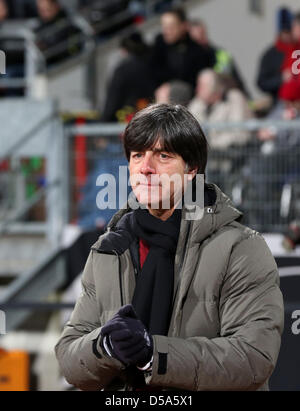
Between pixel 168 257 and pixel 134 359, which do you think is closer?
pixel 134 359

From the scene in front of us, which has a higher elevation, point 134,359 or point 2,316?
point 134,359

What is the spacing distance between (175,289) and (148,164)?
350 millimetres

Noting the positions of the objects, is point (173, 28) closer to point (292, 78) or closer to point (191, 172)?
point (292, 78)

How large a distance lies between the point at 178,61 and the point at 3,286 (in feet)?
9.06

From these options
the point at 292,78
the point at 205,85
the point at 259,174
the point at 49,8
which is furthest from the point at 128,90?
the point at 49,8

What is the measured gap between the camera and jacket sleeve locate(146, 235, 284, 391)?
105 inches

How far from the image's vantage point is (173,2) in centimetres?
1389

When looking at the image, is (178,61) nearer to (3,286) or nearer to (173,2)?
(3,286)

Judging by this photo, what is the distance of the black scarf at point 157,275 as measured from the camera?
2.76 metres

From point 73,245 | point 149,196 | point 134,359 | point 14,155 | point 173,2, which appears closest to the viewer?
point 134,359

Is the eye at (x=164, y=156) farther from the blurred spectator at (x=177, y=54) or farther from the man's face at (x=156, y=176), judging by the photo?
the blurred spectator at (x=177, y=54)

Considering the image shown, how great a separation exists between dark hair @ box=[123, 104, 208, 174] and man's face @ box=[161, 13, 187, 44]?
7.27 m
